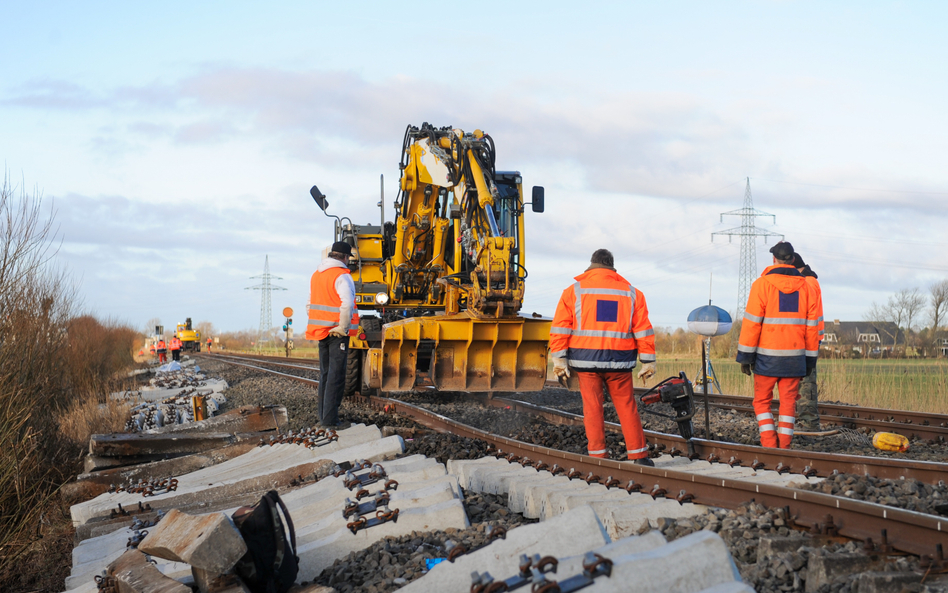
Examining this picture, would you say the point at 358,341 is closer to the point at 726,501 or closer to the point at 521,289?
the point at 521,289

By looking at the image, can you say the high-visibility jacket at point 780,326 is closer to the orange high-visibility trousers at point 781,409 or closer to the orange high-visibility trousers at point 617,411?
the orange high-visibility trousers at point 781,409

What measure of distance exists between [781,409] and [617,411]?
155cm

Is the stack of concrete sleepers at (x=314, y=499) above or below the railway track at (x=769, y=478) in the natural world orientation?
below

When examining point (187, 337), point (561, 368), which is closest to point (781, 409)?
point (561, 368)

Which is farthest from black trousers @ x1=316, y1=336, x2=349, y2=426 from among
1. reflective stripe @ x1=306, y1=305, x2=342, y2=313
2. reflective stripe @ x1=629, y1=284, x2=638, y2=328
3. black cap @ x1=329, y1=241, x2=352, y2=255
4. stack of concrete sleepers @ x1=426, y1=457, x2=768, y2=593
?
stack of concrete sleepers @ x1=426, y1=457, x2=768, y2=593

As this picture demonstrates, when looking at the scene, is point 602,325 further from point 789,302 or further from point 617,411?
point 789,302

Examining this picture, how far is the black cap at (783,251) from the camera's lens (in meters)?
6.52

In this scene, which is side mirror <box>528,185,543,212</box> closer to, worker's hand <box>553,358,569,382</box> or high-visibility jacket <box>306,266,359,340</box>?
high-visibility jacket <box>306,266,359,340</box>

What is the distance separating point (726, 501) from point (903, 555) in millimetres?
1035

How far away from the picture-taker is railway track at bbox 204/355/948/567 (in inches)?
131

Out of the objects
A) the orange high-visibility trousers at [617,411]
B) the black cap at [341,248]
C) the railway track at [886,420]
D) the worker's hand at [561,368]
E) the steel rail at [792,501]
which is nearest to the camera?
the steel rail at [792,501]

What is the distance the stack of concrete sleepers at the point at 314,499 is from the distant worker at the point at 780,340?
2982 millimetres

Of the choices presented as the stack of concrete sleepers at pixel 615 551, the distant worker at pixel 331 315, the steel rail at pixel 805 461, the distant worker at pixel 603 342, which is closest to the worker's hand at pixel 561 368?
the distant worker at pixel 603 342

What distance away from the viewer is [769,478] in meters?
4.85
